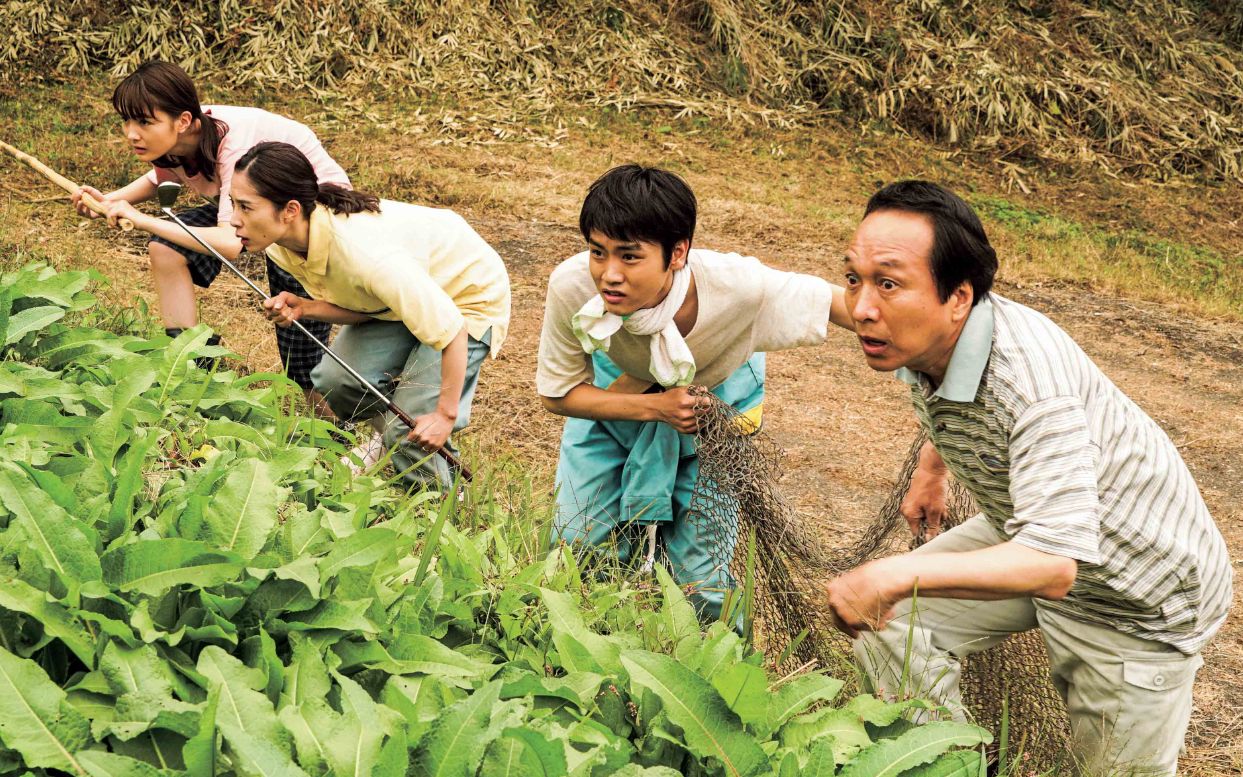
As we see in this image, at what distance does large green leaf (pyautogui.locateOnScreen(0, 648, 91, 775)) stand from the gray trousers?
2481 millimetres

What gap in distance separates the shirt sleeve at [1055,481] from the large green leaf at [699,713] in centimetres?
65

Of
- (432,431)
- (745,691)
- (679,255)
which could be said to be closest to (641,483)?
(679,255)

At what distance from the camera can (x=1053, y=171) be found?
1131 centimetres

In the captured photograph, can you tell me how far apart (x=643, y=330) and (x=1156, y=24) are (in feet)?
41.8

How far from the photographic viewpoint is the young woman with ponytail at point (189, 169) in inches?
167

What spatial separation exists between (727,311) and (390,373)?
1.59m

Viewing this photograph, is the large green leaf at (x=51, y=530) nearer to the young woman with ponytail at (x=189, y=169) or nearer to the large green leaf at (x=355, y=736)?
the large green leaf at (x=355, y=736)

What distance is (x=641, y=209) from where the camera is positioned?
9.45 ft

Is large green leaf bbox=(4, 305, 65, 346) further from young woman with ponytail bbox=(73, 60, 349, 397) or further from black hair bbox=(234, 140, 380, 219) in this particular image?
young woman with ponytail bbox=(73, 60, 349, 397)

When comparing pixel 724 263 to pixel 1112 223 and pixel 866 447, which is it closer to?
pixel 866 447

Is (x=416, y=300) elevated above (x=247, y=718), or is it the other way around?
(x=247, y=718)

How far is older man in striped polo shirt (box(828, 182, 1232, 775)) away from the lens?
6.78 ft

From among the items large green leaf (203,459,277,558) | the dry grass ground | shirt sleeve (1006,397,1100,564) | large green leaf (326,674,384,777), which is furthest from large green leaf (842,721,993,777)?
the dry grass ground

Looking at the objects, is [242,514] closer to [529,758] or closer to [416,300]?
[529,758]
